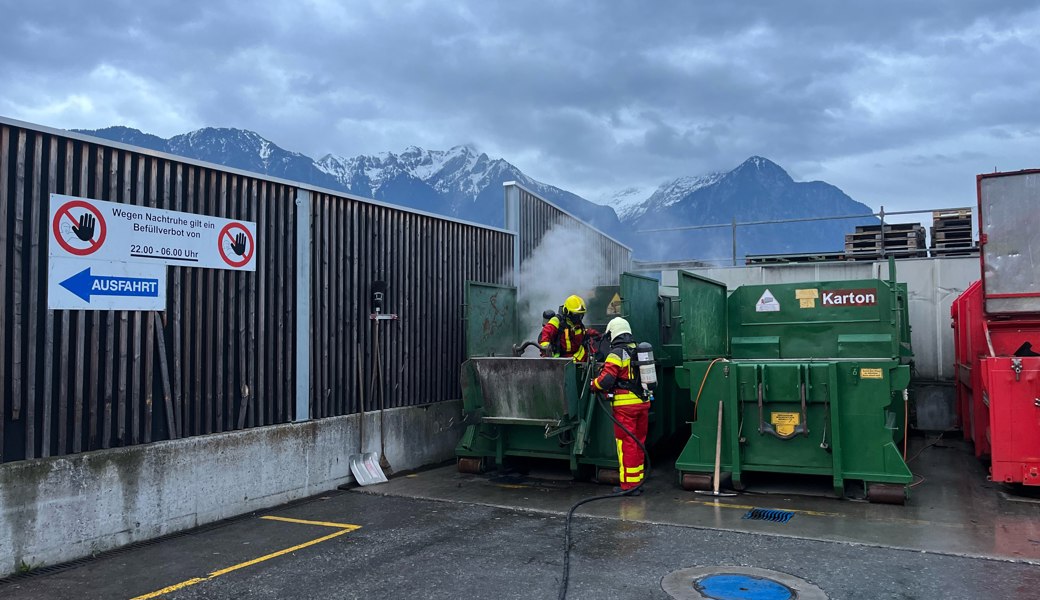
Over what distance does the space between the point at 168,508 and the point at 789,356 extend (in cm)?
723

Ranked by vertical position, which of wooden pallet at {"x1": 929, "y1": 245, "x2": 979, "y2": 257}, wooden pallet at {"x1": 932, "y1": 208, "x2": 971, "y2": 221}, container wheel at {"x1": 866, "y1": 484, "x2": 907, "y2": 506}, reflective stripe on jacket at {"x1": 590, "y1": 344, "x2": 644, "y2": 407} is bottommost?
container wheel at {"x1": 866, "y1": 484, "x2": 907, "y2": 506}

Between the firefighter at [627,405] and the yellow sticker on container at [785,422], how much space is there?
1.41 meters

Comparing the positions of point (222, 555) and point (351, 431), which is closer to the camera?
point (222, 555)

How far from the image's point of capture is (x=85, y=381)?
5.88 m

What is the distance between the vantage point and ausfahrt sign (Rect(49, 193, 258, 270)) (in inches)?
229

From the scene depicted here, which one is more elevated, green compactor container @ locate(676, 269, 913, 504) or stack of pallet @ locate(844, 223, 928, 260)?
stack of pallet @ locate(844, 223, 928, 260)

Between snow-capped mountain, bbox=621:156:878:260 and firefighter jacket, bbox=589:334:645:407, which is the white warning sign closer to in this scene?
firefighter jacket, bbox=589:334:645:407

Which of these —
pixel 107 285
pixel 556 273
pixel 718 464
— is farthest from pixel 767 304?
pixel 107 285

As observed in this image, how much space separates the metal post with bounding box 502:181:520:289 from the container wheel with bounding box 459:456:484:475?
12.2ft

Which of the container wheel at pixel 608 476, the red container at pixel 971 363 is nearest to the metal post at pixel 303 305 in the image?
the container wheel at pixel 608 476

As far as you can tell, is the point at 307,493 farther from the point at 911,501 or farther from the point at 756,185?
the point at 756,185

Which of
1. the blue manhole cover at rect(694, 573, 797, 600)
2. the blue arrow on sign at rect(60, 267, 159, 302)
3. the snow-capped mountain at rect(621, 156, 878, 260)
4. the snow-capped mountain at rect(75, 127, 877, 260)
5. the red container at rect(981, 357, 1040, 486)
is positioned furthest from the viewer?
the snow-capped mountain at rect(75, 127, 877, 260)

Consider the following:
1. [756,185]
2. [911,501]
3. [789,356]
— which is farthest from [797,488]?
[756,185]

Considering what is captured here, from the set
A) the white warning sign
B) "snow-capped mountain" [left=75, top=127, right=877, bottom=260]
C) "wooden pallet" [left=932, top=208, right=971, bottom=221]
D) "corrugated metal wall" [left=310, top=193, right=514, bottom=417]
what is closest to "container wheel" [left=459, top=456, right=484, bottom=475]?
"corrugated metal wall" [left=310, top=193, right=514, bottom=417]
